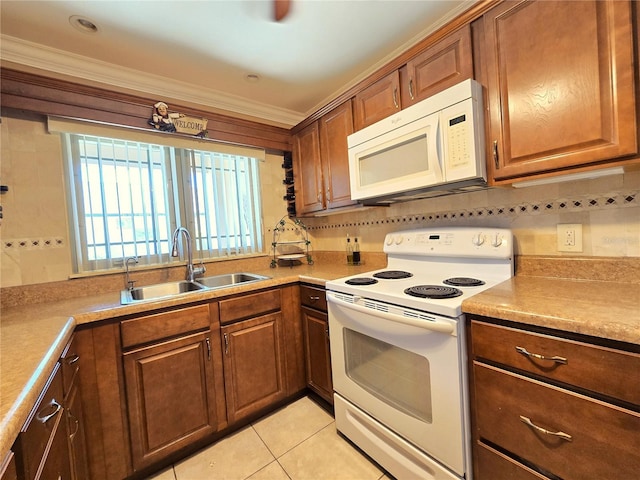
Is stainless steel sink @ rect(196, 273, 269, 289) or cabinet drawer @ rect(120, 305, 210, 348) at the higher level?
stainless steel sink @ rect(196, 273, 269, 289)

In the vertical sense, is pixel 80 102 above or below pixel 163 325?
above

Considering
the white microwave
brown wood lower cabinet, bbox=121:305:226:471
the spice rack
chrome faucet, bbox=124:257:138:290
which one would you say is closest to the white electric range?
the white microwave

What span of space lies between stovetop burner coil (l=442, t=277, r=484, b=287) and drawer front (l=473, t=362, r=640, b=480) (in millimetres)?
386

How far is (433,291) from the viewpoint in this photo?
1.19m

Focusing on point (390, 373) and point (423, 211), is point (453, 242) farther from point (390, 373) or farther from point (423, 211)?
point (390, 373)

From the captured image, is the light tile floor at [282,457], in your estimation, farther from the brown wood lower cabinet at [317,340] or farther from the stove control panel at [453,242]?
the stove control panel at [453,242]

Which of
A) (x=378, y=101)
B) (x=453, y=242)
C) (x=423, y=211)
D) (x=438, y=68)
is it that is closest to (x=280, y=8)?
(x=378, y=101)

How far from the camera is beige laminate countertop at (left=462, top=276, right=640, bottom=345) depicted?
75cm

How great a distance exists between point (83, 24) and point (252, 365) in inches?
81.3

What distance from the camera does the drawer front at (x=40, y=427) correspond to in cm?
59

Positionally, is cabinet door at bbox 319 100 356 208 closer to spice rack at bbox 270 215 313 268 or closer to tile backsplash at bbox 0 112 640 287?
tile backsplash at bbox 0 112 640 287

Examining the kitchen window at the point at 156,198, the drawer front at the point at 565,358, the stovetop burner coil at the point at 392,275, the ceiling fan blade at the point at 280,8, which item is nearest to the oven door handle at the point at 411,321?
the drawer front at the point at 565,358

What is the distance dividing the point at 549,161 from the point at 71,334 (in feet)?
6.58

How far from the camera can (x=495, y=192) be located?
1.47 metres
